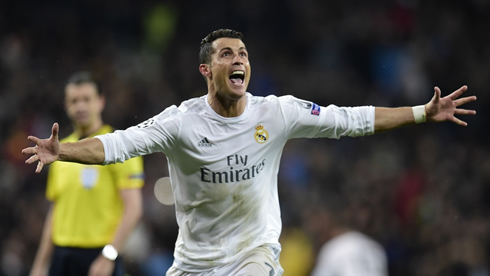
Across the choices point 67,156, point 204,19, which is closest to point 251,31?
point 204,19

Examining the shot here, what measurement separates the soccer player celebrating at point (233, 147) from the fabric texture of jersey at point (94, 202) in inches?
42.1

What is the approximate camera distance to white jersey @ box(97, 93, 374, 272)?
16.5 ft

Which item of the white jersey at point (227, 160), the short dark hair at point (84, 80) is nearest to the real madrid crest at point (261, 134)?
the white jersey at point (227, 160)

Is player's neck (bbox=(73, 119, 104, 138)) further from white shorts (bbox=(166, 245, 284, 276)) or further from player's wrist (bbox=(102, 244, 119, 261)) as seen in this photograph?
white shorts (bbox=(166, 245, 284, 276))

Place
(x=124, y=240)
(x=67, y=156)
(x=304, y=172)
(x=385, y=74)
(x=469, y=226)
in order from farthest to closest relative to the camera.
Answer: (x=385, y=74) → (x=304, y=172) → (x=469, y=226) → (x=124, y=240) → (x=67, y=156)

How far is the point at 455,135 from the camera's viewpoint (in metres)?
12.8

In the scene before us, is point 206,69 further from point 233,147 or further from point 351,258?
point 351,258

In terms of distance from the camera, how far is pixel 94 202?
6.24 metres

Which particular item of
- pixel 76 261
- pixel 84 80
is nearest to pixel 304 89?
pixel 84 80

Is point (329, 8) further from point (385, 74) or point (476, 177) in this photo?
point (476, 177)

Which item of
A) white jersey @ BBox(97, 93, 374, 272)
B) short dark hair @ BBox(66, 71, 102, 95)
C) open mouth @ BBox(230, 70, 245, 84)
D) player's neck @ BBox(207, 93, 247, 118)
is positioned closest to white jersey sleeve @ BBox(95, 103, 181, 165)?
white jersey @ BBox(97, 93, 374, 272)

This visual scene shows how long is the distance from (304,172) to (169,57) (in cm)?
399

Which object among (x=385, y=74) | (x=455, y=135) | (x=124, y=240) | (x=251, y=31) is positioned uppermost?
(x=251, y=31)

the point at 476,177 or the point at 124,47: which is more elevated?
the point at 124,47
